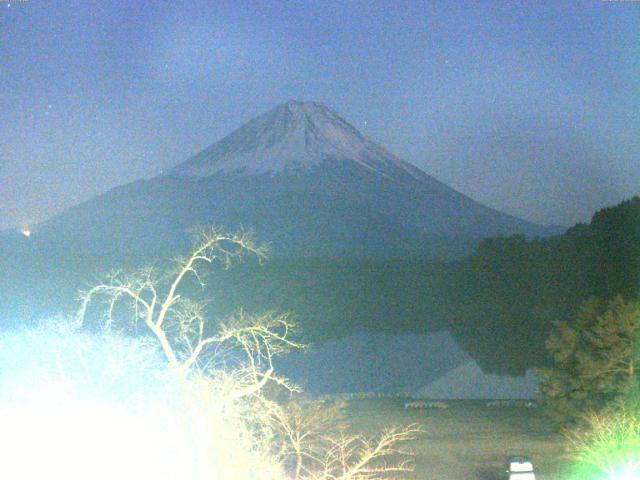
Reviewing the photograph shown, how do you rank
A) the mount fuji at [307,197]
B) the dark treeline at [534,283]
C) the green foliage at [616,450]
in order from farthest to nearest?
the mount fuji at [307,197] < the dark treeline at [534,283] < the green foliage at [616,450]

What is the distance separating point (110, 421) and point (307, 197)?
120970mm

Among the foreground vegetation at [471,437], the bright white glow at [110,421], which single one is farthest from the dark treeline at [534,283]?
the bright white glow at [110,421]

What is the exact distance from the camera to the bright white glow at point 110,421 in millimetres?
5434

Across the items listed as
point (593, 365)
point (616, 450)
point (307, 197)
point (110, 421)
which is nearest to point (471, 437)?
point (593, 365)

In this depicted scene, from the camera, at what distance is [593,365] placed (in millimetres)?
14414

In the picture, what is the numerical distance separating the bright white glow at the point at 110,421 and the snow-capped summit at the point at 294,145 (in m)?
121

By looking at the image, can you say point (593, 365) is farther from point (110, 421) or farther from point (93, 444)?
point (93, 444)

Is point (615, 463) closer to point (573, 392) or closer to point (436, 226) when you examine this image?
point (573, 392)

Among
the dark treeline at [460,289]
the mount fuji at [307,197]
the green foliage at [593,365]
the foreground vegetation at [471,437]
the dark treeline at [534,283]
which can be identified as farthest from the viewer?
the mount fuji at [307,197]

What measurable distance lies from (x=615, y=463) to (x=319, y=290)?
46509 millimetres

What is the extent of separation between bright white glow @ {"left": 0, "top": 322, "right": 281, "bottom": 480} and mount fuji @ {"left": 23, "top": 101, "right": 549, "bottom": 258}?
98.5 meters

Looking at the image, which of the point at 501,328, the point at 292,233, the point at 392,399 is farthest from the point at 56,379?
the point at 292,233

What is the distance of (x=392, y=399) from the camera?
817 inches

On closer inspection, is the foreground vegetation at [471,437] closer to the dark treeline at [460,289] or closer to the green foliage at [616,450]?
the green foliage at [616,450]
